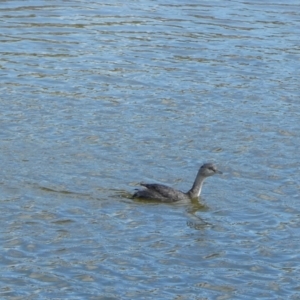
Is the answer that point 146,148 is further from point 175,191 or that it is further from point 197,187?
point 175,191

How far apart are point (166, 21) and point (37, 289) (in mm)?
15997

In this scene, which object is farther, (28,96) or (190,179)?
(28,96)

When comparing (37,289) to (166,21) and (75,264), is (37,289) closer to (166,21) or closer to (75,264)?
(75,264)

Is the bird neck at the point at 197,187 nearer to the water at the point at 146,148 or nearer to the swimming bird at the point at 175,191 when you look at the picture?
the swimming bird at the point at 175,191

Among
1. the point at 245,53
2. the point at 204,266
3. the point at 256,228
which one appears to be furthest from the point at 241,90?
the point at 204,266

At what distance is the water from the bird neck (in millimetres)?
257

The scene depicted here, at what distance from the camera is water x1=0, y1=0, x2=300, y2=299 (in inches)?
559

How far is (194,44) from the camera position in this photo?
86.3ft

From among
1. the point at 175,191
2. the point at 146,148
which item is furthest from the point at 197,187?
the point at 146,148

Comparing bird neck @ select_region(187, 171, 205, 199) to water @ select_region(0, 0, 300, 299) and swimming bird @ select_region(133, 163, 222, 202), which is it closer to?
swimming bird @ select_region(133, 163, 222, 202)

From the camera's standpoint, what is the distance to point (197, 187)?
1744 centimetres

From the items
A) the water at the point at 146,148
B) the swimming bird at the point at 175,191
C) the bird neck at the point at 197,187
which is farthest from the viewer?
the bird neck at the point at 197,187

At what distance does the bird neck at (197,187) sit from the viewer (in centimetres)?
1739

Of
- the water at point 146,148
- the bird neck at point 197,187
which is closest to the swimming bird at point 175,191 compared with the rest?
the bird neck at point 197,187
